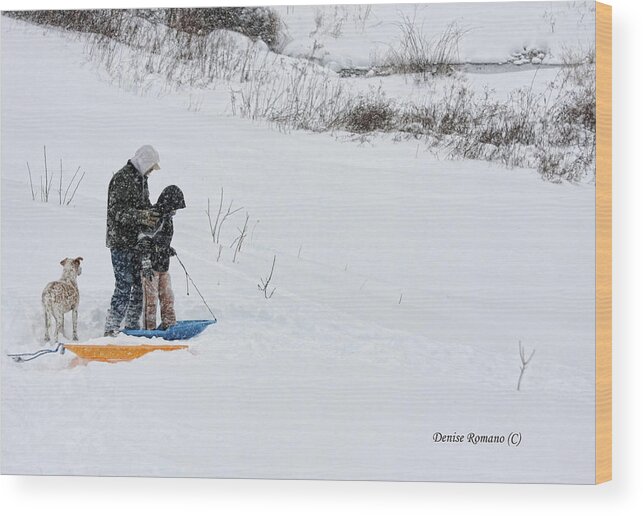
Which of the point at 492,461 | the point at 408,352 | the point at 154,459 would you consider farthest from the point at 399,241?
the point at 154,459

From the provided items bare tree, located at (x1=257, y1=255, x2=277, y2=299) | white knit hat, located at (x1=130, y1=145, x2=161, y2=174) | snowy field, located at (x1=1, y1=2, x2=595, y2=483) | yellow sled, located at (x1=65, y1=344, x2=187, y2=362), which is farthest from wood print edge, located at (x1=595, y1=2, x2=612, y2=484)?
white knit hat, located at (x1=130, y1=145, x2=161, y2=174)

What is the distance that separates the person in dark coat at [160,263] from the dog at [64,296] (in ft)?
1.20

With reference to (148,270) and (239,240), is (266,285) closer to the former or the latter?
(239,240)

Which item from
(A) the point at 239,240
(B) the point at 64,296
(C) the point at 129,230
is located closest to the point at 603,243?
(A) the point at 239,240

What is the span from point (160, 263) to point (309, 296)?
32.1 inches

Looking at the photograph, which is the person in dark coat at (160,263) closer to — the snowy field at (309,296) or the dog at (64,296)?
the snowy field at (309,296)

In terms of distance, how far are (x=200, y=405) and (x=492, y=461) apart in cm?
154

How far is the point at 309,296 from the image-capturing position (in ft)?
16.7

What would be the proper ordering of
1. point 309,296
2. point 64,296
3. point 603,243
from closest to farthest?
point 603,243 < point 309,296 < point 64,296

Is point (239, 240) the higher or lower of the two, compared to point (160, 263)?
higher

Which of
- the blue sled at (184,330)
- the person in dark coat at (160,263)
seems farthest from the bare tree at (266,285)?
the person in dark coat at (160,263)

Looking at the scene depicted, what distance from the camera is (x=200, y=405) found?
5.10 meters

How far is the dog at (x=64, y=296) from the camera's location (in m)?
5.20

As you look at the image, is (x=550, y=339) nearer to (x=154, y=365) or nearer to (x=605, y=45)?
(x=605, y=45)
